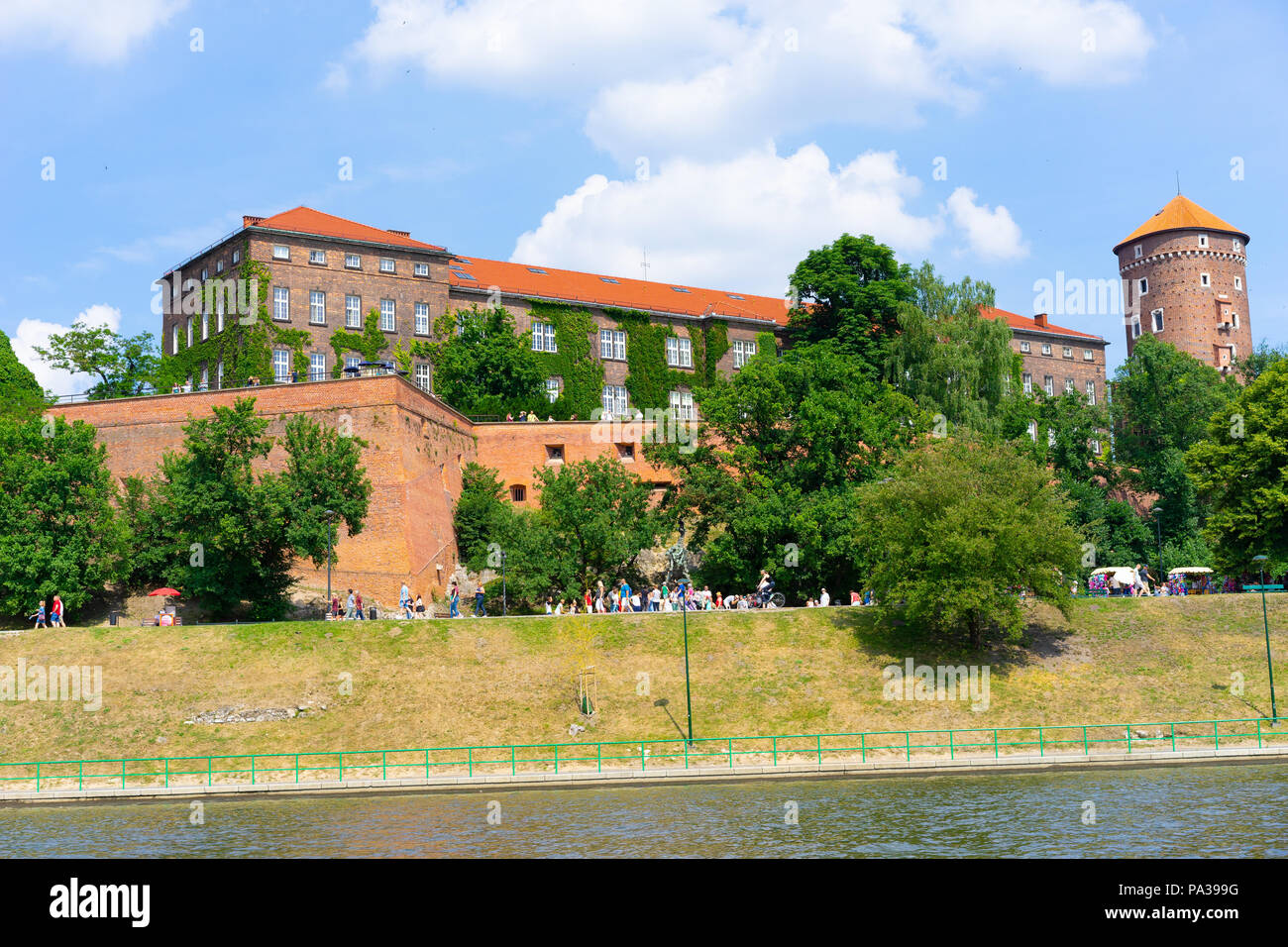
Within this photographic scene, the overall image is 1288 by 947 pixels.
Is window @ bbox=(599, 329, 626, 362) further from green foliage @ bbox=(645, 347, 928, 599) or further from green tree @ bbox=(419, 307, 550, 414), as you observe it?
green foliage @ bbox=(645, 347, 928, 599)

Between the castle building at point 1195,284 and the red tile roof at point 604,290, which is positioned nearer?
the red tile roof at point 604,290

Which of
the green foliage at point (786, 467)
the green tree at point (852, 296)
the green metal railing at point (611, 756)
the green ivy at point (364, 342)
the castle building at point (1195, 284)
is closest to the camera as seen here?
the green metal railing at point (611, 756)

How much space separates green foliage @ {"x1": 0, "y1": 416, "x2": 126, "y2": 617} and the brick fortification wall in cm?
599

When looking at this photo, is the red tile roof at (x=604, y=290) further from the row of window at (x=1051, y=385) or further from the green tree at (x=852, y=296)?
the row of window at (x=1051, y=385)

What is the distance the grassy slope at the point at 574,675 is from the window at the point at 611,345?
111 ft

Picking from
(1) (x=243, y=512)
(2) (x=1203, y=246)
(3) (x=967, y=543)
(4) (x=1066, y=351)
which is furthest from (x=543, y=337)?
(2) (x=1203, y=246)

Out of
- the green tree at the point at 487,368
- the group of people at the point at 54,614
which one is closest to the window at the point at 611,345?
the green tree at the point at 487,368

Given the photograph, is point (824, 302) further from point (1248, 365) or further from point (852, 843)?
point (852, 843)

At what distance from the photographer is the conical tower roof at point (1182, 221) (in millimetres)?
88500

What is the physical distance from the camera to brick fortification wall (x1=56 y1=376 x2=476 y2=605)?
4809cm

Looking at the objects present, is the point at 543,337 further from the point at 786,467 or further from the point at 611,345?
the point at 786,467

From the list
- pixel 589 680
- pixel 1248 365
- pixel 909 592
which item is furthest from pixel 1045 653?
pixel 1248 365
